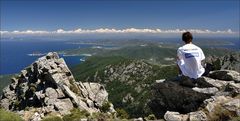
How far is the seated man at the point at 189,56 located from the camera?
24906mm

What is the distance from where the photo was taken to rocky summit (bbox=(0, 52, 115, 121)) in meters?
62.2

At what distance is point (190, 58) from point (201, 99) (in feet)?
13.8

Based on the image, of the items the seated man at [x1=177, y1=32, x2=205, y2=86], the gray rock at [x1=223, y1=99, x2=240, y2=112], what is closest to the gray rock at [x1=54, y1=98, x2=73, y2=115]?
the seated man at [x1=177, y1=32, x2=205, y2=86]

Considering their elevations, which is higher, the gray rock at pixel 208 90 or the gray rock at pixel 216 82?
the gray rock at pixel 216 82

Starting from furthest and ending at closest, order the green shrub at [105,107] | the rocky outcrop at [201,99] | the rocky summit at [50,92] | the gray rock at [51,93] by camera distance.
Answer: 1. the green shrub at [105,107]
2. the gray rock at [51,93]
3. the rocky summit at [50,92]
4. the rocky outcrop at [201,99]

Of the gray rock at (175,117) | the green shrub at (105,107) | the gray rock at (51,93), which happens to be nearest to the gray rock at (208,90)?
the gray rock at (175,117)

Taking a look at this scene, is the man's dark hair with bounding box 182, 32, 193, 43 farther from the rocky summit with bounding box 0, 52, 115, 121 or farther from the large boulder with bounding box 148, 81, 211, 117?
the rocky summit with bounding box 0, 52, 115, 121

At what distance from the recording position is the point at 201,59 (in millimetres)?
25547

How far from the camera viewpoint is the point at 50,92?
220 feet

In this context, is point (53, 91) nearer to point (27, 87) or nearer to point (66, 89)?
point (66, 89)

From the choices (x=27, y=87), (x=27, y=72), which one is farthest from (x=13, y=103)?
(x=27, y=72)

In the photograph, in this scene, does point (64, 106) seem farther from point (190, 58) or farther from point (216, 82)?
point (190, 58)

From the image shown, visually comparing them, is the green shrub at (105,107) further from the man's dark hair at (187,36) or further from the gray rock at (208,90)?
the man's dark hair at (187,36)

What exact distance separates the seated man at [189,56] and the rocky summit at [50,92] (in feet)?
111
